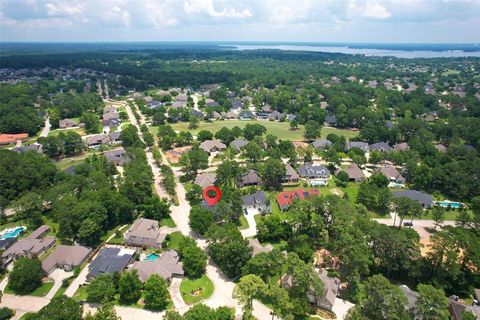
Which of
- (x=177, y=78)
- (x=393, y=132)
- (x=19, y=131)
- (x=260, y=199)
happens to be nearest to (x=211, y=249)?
(x=260, y=199)

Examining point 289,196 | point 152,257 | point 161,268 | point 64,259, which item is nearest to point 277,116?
point 289,196

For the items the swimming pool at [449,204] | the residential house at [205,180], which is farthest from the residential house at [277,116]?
the swimming pool at [449,204]

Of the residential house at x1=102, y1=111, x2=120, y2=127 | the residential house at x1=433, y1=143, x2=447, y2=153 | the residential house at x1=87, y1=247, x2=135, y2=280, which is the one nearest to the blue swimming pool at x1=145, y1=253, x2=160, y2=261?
the residential house at x1=87, y1=247, x2=135, y2=280

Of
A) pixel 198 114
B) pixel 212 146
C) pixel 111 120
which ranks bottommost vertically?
pixel 212 146

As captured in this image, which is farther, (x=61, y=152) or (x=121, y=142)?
(x=121, y=142)

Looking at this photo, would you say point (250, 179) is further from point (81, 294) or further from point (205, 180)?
point (81, 294)

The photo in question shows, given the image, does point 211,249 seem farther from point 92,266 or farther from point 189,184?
point 189,184

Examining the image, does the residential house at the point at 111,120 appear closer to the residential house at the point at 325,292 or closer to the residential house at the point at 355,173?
the residential house at the point at 355,173

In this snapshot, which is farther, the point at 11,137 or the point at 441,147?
the point at 11,137
